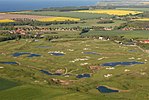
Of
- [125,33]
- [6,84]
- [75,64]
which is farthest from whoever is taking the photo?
[125,33]

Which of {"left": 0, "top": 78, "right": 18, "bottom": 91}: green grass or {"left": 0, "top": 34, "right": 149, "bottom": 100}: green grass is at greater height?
{"left": 0, "top": 78, "right": 18, "bottom": 91}: green grass

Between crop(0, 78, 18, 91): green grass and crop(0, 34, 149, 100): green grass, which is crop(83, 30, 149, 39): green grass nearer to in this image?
crop(0, 34, 149, 100): green grass

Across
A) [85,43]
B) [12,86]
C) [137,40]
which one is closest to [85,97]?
[12,86]

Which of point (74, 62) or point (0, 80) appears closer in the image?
point (0, 80)

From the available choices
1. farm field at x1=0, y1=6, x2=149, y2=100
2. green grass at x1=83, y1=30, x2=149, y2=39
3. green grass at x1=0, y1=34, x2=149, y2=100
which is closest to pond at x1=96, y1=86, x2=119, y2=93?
farm field at x1=0, y1=6, x2=149, y2=100

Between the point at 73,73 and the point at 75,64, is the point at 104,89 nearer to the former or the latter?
the point at 73,73

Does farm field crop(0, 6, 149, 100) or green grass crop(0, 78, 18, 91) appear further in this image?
green grass crop(0, 78, 18, 91)

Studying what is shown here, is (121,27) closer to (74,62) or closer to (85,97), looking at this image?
(74,62)

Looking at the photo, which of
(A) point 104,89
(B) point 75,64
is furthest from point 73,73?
(A) point 104,89

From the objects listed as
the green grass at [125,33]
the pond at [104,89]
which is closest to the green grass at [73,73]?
the pond at [104,89]

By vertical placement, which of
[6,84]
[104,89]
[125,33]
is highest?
[6,84]

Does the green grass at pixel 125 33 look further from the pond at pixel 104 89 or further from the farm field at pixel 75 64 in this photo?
the pond at pixel 104 89
